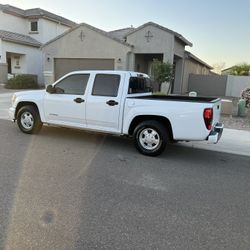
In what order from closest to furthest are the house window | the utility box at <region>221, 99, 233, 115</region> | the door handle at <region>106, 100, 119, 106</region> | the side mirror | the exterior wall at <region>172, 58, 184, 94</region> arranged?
the door handle at <region>106, 100, 119, 106</region> → the side mirror → the utility box at <region>221, 99, 233, 115</region> → the exterior wall at <region>172, 58, 184, 94</region> → the house window

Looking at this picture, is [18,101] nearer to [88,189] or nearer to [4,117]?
[4,117]

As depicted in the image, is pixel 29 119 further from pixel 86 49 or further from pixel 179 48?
pixel 179 48

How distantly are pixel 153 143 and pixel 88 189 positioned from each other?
2255 millimetres

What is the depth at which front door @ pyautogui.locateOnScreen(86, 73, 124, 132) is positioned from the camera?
6.10 m

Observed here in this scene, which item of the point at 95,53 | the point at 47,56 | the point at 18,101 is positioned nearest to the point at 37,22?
the point at 47,56

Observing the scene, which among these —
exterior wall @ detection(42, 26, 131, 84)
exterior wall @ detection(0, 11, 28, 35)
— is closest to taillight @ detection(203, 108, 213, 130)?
exterior wall @ detection(42, 26, 131, 84)

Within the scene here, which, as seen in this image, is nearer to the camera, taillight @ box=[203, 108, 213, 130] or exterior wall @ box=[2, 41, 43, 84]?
taillight @ box=[203, 108, 213, 130]

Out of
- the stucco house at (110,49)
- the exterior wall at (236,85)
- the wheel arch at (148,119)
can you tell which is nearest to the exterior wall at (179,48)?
the stucco house at (110,49)

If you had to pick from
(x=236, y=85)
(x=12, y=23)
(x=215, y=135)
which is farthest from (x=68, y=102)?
(x=12, y=23)

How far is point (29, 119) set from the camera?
7281 mm

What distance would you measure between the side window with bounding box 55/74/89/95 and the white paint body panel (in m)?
0.12

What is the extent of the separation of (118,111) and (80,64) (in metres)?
14.2

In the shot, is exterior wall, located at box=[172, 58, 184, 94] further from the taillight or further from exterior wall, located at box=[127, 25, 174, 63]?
the taillight

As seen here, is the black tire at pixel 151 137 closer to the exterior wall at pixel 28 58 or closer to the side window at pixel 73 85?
the side window at pixel 73 85
